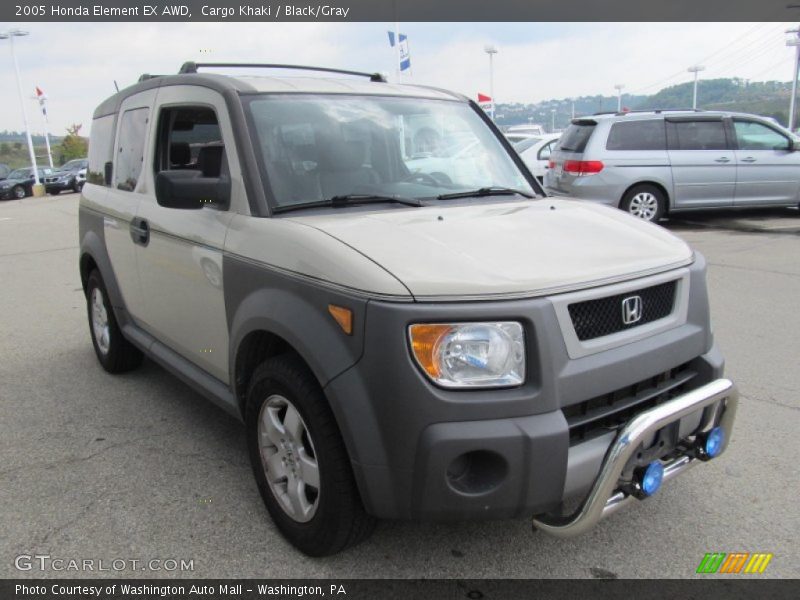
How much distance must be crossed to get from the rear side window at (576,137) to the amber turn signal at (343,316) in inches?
371

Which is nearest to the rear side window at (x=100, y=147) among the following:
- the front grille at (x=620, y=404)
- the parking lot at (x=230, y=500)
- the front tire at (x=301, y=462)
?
the parking lot at (x=230, y=500)

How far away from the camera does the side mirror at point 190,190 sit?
115 inches

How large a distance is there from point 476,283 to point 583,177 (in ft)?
30.1

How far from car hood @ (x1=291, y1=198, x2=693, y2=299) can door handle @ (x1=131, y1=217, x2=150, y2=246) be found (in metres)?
1.43

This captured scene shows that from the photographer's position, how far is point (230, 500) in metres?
3.19

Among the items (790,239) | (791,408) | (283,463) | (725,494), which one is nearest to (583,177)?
(790,239)

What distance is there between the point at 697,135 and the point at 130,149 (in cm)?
978

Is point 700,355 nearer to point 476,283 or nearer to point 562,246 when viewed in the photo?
point 562,246

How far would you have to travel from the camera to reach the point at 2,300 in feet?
25.8

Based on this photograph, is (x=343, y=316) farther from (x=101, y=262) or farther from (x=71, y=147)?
(x=71, y=147)

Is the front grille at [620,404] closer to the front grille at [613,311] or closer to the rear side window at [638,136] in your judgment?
the front grille at [613,311]

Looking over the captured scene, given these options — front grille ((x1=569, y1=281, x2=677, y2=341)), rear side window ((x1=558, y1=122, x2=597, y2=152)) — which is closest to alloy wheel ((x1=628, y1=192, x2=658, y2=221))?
rear side window ((x1=558, y1=122, x2=597, y2=152))

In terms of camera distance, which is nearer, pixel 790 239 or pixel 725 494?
pixel 725 494

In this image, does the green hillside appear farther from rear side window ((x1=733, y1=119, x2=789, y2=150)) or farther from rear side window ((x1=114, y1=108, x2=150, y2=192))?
rear side window ((x1=114, y1=108, x2=150, y2=192))
